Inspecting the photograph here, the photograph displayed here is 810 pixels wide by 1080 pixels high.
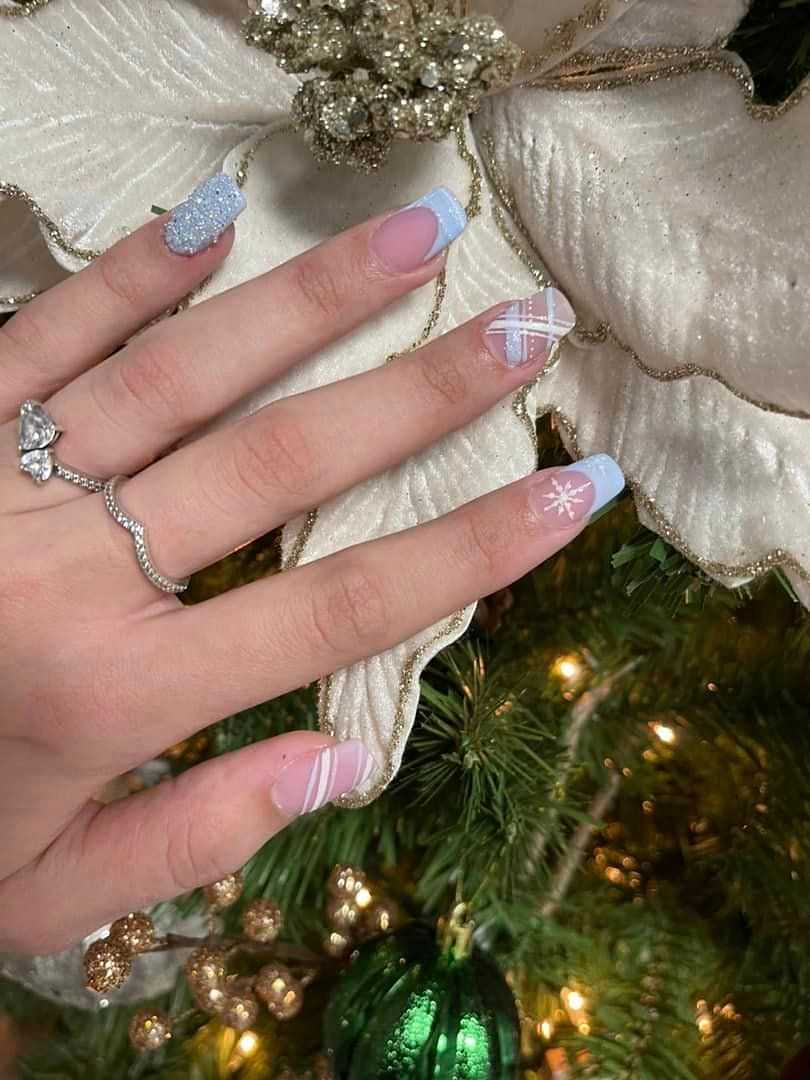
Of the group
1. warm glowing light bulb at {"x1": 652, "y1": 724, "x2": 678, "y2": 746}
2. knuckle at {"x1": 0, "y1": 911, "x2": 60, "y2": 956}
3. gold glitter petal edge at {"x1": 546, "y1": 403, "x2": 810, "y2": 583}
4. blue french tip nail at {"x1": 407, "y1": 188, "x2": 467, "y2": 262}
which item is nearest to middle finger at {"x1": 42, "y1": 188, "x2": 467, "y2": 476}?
blue french tip nail at {"x1": 407, "y1": 188, "x2": 467, "y2": 262}

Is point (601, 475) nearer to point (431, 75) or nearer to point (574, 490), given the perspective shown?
point (574, 490)

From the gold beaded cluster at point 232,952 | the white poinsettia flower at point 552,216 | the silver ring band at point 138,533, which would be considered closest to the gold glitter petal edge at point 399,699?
the white poinsettia flower at point 552,216

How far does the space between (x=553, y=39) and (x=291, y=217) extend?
0.50 ft

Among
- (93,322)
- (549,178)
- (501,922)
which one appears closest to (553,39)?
(549,178)

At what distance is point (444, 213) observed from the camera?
1.28 feet

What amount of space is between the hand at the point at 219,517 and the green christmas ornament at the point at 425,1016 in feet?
0.57

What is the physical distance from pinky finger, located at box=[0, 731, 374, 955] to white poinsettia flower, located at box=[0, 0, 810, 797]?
0.03 meters

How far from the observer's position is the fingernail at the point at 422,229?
39cm

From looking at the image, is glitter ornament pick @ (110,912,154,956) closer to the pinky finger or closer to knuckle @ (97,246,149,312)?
the pinky finger

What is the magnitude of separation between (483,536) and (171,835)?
0.25 m

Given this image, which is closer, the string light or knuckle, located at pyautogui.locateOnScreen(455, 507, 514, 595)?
knuckle, located at pyautogui.locateOnScreen(455, 507, 514, 595)

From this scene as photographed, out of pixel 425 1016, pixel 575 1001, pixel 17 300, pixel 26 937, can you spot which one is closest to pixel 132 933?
pixel 26 937

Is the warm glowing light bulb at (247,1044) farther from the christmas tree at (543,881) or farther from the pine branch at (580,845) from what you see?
the pine branch at (580,845)

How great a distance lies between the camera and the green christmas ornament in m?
0.54
